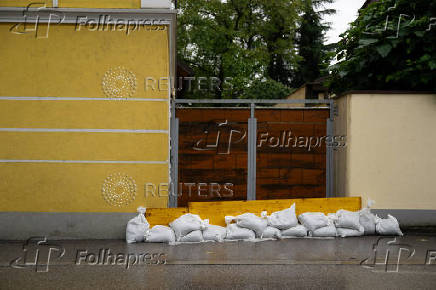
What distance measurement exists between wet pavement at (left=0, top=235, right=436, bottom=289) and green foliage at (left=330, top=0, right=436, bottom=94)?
319 cm

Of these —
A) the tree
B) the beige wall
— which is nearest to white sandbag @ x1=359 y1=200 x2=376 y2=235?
the beige wall

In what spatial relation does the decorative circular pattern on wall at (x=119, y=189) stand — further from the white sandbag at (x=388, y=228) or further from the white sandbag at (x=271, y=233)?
the white sandbag at (x=388, y=228)

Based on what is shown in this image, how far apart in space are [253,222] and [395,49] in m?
4.63

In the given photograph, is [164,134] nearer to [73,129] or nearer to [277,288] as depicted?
[73,129]

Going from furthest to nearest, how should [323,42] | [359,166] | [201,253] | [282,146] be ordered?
[323,42] → [282,146] → [359,166] → [201,253]

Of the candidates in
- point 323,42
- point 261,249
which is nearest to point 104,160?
point 261,249

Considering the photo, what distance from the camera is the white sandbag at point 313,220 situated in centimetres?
866

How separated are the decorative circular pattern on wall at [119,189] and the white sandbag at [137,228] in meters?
0.46

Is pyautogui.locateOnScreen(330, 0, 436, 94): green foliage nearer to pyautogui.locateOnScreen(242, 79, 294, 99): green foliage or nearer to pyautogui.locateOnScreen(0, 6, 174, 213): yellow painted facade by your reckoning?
pyautogui.locateOnScreen(0, 6, 174, 213): yellow painted facade

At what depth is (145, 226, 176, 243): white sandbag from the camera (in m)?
8.27

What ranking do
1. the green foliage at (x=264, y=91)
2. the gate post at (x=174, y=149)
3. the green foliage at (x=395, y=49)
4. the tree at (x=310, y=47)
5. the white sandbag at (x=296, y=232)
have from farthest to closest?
the tree at (x=310, y=47) < the green foliage at (x=264, y=91) < the gate post at (x=174, y=149) < the green foliage at (x=395, y=49) < the white sandbag at (x=296, y=232)

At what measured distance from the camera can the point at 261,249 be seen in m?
7.77

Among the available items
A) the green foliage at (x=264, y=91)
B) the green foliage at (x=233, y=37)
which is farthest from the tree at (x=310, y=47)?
the green foliage at (x=264, y=91)

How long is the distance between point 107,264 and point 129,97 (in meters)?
3.20
